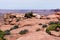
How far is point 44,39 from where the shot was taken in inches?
1050

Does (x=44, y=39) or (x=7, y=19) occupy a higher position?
(x=44, y=39)

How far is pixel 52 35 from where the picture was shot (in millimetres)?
29391

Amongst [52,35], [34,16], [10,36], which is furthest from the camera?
[34,16]

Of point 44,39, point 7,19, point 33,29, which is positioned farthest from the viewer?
point 7,19

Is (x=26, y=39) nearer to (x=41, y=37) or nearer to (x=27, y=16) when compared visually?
(x=41, y=37)

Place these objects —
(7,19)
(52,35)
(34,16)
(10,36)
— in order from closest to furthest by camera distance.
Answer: (52,35) < (10,36) < (34,16) < (7,19)

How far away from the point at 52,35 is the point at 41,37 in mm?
2469

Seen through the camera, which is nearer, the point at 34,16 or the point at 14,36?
the point at 14,36

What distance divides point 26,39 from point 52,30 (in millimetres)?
5817

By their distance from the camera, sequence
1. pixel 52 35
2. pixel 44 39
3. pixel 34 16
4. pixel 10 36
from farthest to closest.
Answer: pixel 34 16, pixel 10 36, pixel 52 35, pixel 44 39

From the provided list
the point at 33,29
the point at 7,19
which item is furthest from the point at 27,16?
the point at 33,29

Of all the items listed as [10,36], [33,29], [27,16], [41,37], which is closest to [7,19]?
[27,16]

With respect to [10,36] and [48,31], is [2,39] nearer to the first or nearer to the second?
[10,36]

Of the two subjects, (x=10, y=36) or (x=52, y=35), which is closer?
(x=52, y=35)
